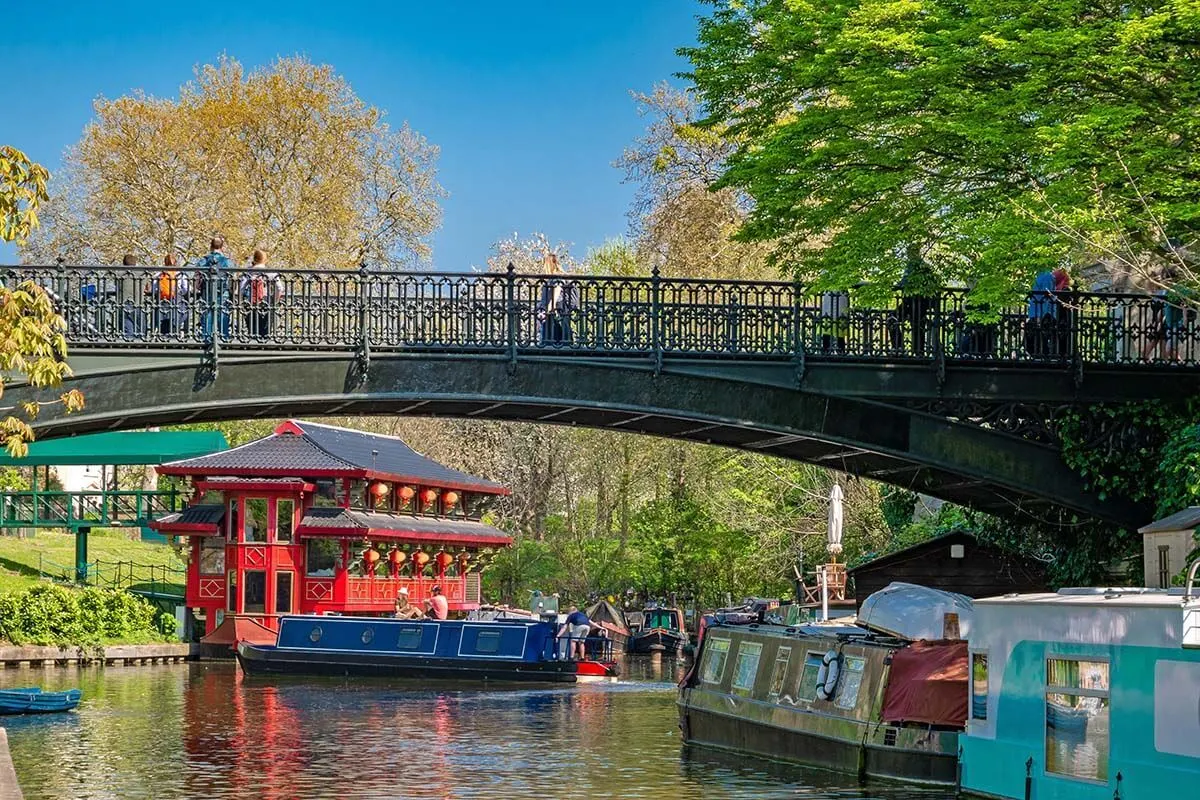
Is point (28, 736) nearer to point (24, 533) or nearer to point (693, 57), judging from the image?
point (693, 57)

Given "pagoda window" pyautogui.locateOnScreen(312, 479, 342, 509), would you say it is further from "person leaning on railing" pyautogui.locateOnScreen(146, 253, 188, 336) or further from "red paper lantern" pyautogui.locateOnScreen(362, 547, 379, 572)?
"person leaning on railing" pyautogui.locateOnScreen(146, 253, 188, 336)

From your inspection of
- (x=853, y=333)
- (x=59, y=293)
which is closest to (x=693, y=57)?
(x=853, y=333)

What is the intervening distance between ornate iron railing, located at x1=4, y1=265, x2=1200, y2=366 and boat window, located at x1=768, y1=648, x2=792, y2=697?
5.23m

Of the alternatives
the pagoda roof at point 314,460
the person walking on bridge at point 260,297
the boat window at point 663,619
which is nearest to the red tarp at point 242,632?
the pagoda roof at point 314,460

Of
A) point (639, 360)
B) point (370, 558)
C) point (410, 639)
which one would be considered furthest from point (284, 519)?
point (639, 360)

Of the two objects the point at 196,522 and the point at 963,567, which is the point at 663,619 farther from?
the point at 963,567

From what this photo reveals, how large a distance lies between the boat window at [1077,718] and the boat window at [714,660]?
32.4 feet

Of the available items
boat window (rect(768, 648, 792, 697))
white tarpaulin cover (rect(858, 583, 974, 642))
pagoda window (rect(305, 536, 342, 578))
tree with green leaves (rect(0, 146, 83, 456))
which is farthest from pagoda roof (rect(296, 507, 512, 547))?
tree with green leaves (rect(0, 146, 83, 456))

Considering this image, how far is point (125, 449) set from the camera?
52344 mm

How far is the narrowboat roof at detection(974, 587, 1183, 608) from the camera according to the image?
16.2m

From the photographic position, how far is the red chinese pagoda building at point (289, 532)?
4541cm

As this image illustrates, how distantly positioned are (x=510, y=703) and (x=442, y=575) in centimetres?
1660

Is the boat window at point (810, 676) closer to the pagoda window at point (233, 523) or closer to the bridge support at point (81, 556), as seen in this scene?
the pagoda window at point (233, 523)

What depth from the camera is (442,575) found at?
50.5m
